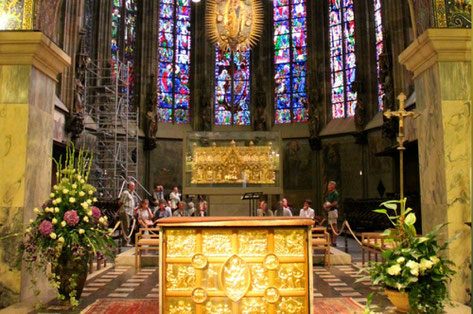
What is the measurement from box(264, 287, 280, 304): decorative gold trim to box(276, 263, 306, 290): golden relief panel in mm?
71

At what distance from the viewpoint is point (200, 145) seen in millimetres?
13969

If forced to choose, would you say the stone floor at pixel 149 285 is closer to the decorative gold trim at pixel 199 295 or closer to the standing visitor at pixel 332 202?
the decorative gold trim at pixel 199 295

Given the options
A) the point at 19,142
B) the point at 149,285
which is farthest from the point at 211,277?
the point at 19,142

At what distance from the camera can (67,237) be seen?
17.4ft

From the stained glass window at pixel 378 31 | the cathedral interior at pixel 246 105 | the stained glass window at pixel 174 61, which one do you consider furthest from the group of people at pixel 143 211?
the stained glass window at pixel 378 31

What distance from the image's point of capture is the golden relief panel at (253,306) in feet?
14.7

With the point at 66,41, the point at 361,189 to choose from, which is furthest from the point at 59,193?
the point at 361,189

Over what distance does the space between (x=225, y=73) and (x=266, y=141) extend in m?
9.26

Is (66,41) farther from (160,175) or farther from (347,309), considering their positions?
(347,309)

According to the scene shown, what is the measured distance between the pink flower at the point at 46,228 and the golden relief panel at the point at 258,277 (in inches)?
97.6

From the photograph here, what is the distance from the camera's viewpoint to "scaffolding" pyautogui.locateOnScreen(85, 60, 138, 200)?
1678 centimetres

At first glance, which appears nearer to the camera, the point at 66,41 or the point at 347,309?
the point at 347,309

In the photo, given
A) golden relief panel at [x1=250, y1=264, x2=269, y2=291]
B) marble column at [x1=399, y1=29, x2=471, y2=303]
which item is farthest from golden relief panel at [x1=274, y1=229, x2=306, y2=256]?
marble column at [x1=399, y1=29, x2=471, y2=303]

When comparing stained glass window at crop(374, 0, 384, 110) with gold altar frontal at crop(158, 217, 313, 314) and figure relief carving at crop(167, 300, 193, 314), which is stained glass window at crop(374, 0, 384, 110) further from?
figure relief carving at crop(167, 300, 193, 314)
